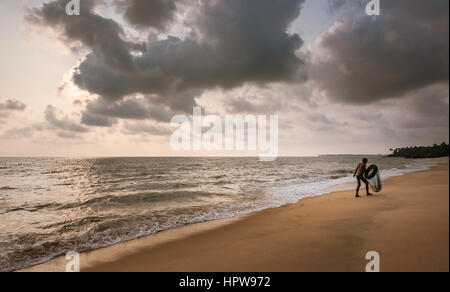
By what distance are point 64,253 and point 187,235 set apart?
3922 mm

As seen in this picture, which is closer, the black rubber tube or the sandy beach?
the sandy beach

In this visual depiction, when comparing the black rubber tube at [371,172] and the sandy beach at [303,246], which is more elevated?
the black rubber tube at [371,172]

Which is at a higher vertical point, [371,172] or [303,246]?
[371,172]

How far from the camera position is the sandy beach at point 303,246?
13.4 ft

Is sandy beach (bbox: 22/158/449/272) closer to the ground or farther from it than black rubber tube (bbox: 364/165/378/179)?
closer to the ground

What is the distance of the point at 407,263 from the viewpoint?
12.7ft

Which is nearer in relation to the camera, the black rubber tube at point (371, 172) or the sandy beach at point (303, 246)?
the sandy beach at point (303, 246)

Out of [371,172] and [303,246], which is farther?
[371,172]

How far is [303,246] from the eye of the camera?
212 inches

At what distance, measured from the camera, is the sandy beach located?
13.4 feet
